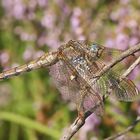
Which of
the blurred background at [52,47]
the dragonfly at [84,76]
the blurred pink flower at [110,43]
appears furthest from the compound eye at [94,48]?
the blurred pink flower at [110,43]

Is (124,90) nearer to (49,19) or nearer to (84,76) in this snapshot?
(84,76)

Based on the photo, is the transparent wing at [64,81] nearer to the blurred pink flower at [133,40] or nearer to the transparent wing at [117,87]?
the transparent wing at [117,87]

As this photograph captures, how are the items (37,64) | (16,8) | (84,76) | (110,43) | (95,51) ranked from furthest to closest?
(16,8)
(110,43)
(37,64)
(95,51)
(84,76)

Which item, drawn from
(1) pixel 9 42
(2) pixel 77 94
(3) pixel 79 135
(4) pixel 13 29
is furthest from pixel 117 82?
(1) pixel 9 42

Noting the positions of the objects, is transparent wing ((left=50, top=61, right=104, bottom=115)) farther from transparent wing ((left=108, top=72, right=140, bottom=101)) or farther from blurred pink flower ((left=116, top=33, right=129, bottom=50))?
blurred pink flower ((left=116, top=33, right=129, bottom=50))

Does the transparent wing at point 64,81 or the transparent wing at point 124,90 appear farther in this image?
the transparent wing at point 64,81

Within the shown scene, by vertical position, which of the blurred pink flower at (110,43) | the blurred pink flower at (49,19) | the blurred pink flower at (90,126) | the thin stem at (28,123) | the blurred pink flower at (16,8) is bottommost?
the blurred pink flower at (90,126)

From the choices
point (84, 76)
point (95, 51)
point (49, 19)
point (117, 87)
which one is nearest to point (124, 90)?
point (117, 87)
